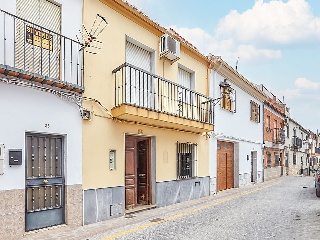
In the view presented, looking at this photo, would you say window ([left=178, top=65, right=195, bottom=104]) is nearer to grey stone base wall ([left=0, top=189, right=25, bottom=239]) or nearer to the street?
the street

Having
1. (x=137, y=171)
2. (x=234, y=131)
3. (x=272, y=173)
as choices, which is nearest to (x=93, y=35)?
(x=137, y=171)

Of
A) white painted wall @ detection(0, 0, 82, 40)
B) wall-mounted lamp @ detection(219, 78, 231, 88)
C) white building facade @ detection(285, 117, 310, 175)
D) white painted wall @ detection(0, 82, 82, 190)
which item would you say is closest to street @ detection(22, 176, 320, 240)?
white painted wall @ detection(0, 82, 82, 190)

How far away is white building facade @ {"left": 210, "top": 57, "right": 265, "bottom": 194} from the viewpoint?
14953 millimetres

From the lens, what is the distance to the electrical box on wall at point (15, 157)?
6.19m

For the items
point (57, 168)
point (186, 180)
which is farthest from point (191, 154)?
point (57, 168)

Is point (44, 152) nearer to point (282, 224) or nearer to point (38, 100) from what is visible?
point (38, 100)

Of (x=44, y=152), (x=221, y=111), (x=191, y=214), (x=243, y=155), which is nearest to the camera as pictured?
(x=44, y=152)

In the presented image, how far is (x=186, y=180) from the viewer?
12.3 m

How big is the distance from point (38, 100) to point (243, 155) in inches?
576

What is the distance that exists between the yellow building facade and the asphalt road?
1.23 m

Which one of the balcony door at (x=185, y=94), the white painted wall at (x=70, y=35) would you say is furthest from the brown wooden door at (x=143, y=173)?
the white painted wall at (x=70, y=35)

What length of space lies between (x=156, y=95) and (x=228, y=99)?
24.8 feet

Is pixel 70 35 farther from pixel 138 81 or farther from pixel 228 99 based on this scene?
pixel 228 99

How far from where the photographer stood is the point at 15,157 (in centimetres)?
625
